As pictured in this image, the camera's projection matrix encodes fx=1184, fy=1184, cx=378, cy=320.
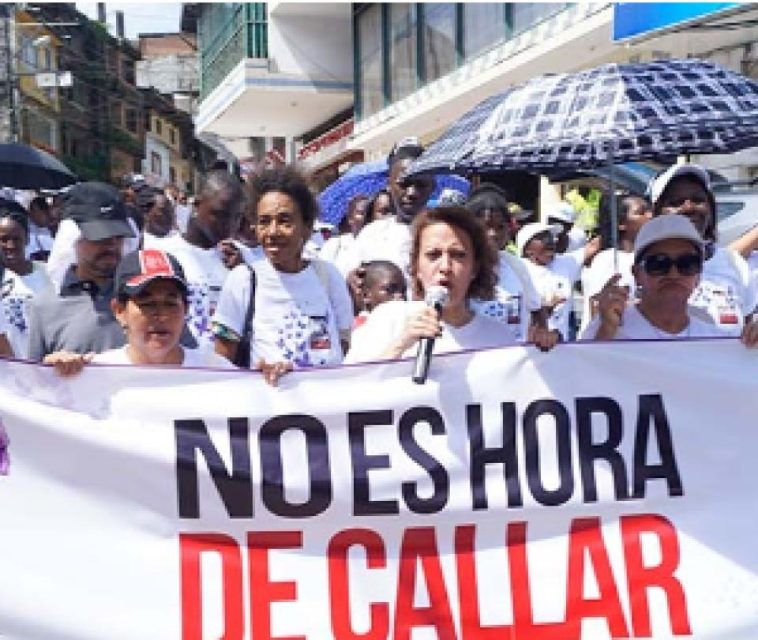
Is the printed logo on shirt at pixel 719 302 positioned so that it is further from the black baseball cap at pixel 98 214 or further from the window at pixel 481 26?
the window at pixel 481 26

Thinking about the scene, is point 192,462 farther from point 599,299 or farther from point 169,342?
point 599,299

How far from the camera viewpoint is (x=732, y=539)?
11.6ft

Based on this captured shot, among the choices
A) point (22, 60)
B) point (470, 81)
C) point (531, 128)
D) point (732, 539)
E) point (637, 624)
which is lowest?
point (637, 624)

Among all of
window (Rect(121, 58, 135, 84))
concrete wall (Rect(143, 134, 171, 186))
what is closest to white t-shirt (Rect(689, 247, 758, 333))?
window (Rect(121, 58, 135, 84))

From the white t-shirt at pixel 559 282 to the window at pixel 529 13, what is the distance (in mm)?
8482

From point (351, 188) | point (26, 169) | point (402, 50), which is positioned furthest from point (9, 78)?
point (351, 188)

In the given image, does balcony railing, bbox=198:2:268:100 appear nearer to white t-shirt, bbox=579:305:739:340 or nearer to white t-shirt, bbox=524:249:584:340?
white t-shirt, bbox=524:249:584:340

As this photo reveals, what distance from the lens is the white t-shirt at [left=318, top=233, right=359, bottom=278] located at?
20.4 ft

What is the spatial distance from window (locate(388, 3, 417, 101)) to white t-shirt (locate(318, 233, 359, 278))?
51.2 ft

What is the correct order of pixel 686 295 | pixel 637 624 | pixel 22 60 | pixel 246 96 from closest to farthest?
pixel 637 624, pixel 686 295, pixel 246 96, pixel 22 60

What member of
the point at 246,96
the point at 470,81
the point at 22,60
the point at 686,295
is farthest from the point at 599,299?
the point at 22,60

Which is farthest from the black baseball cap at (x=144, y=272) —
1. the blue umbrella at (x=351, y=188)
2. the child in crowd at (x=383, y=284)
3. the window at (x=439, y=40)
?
the window at (x=439, y=40)

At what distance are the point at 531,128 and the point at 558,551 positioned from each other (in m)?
1.35

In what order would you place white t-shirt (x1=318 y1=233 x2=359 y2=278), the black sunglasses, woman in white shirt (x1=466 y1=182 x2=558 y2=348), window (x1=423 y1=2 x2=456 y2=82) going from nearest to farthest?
woman in white shirt (x1=466 y1=182 x2=558 y2=348), the black sunglasses, white t-shirt (x1=318 y1=233 x2=359 y2=278), window (x1=423 y1=2 x2=456 y2=82)
